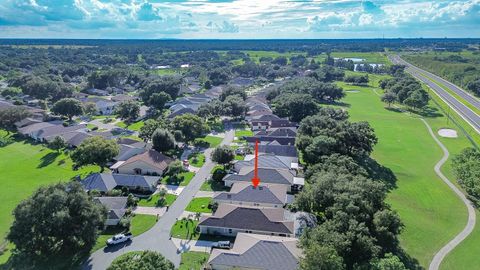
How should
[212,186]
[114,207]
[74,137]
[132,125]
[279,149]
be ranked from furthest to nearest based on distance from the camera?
1. [132,125]
2. [74,137]
3. [279,149]
4. [212,186]
5. [114,207]

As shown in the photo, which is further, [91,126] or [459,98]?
[459,98]

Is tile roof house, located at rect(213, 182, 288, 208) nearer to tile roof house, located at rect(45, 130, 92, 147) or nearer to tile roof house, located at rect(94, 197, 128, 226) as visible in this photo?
tile roof house, located at rect(94, 197, 128, 226)

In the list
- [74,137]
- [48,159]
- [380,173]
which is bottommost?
[380,173]

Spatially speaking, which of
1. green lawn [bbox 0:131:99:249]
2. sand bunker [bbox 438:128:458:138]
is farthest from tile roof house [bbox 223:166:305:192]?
sand bunker [bbox 438:128:458:138]

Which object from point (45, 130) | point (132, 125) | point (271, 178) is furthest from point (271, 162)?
point (45, 130)

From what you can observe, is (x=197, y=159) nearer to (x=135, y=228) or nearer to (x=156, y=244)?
(x=135, y=228)

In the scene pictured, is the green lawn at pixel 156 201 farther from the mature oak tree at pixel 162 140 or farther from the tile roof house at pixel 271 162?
the mature oak tree at pixel 162 140

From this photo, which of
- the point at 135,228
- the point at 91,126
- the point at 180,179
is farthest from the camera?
the point at 91,126

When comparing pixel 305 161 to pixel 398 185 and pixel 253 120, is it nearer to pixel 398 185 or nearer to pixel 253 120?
pixel 398 185
